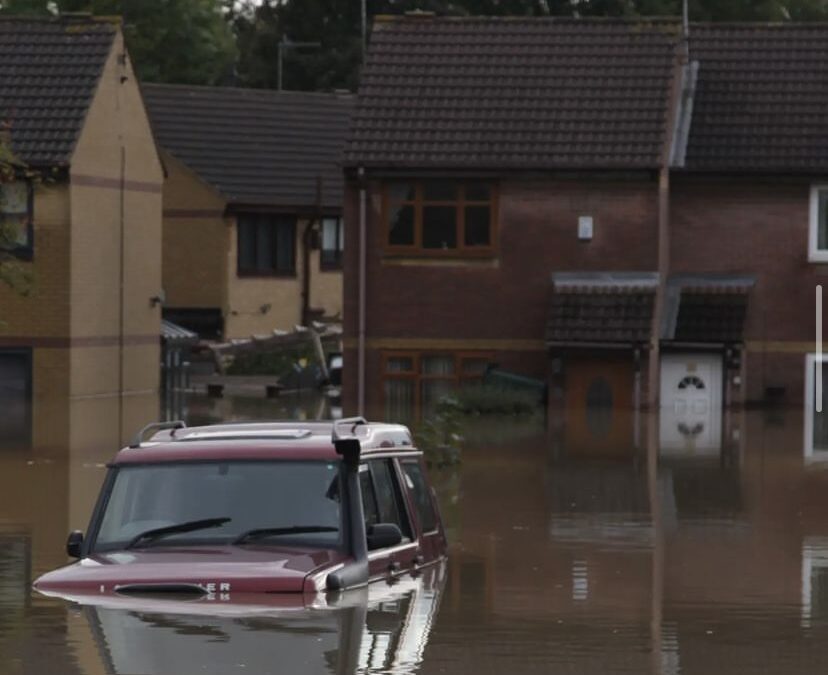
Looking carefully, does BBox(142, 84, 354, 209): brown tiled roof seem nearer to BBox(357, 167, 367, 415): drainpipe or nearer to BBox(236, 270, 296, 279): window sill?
BBox(236, 270, 296, 279): window sill

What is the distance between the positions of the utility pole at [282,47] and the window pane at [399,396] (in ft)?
116

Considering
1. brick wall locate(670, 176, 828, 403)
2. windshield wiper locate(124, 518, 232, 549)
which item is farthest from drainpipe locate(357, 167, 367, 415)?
→ windshield wiper locate(124, 518, 232, 549)

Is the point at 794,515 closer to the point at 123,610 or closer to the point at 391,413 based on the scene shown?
the point at 123,610

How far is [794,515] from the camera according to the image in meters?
27.3

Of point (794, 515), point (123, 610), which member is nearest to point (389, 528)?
point (123, 610)

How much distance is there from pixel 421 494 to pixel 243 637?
10.3 ft

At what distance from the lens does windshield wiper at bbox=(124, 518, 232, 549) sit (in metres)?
14.9

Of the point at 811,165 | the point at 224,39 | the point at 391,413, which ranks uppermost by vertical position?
the point at 224,39

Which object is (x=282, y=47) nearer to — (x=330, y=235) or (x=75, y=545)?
(x=330, y=235)

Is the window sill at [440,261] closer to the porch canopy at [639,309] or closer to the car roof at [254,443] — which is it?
the porch canopy at [639,309]

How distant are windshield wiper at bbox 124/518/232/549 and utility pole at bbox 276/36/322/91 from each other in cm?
6768

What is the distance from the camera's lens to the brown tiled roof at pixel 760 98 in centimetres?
4866

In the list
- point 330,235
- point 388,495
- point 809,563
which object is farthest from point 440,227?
point 388,495

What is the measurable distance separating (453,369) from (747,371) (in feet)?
19.6
